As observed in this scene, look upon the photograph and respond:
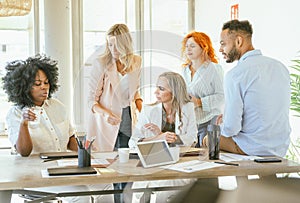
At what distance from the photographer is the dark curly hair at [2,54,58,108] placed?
254 centimetres

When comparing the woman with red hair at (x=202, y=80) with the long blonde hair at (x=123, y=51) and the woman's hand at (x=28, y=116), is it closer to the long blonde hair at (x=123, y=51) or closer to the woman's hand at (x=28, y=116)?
the long blonde hair at (x=123, y=51)

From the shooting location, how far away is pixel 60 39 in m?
5.30

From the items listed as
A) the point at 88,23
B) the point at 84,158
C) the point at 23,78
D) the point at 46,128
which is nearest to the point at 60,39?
the point at 88,23

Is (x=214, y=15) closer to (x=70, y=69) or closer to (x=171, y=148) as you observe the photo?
(x=70, y=69)

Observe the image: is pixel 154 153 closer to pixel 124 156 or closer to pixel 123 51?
pixel 124 156

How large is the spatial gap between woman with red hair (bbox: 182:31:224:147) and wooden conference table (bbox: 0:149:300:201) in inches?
20.4

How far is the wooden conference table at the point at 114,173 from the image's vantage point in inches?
71.0

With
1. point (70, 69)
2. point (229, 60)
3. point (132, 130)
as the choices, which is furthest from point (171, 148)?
point (70, 69)

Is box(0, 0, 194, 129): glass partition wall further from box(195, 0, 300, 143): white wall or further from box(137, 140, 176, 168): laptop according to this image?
box(137, 140, 176, 168): laptop

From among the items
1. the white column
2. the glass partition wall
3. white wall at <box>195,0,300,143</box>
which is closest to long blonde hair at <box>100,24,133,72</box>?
white wall at <box>195,0,300,143</box>

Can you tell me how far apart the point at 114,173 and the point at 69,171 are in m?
0.20

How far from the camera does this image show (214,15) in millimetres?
5418

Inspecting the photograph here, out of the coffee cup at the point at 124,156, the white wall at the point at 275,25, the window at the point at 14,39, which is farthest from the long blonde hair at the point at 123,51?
the window at the point at 14,39

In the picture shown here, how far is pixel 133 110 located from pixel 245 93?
0.65 meters
